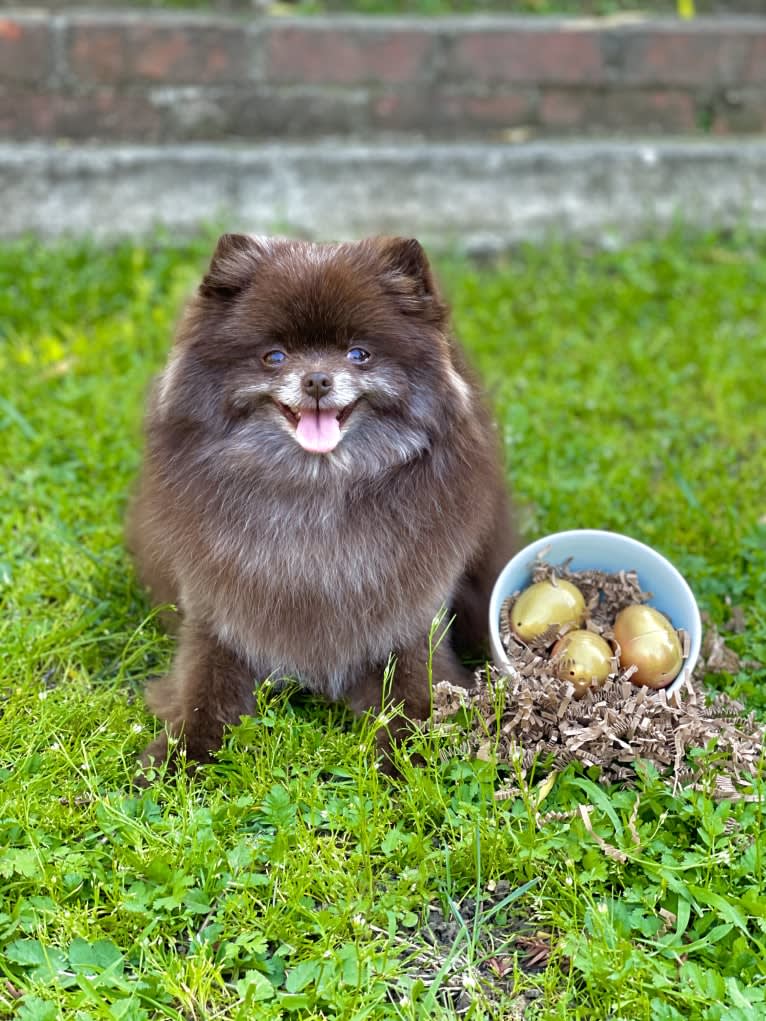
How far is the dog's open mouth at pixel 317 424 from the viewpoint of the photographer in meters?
2.31

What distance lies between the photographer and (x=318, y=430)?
2.32 m

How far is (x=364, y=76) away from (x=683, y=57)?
1527 mm

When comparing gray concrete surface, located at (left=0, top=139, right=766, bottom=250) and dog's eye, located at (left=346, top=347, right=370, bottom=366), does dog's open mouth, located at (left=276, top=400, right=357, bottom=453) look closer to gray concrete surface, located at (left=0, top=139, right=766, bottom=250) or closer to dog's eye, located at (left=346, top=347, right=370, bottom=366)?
dog's eye, located at (left=346, top=347, right=370, bottom=366)

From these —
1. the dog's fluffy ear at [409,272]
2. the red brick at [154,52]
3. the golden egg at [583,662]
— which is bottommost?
the golden egg at [583,662]

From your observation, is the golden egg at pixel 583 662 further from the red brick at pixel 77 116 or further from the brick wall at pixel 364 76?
the red brick at pixel 77 116

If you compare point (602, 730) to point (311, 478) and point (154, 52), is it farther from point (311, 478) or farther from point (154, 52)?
point (154, 52)

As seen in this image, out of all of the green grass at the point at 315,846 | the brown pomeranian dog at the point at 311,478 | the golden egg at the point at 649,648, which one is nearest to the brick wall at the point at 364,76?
the green grass at the point at 315,846

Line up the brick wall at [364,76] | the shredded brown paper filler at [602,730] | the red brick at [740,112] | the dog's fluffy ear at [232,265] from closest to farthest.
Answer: the dog's fluffy ear at [232,265] < the shredded brown paper filler at [602,730] < the brick wall at [364,76] < the red brick at [740,112]

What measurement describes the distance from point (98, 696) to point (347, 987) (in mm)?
1066

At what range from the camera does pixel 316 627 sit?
253 cm

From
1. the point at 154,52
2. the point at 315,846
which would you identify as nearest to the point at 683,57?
the point at 154,52

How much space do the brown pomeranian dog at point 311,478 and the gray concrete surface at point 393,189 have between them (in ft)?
8.31

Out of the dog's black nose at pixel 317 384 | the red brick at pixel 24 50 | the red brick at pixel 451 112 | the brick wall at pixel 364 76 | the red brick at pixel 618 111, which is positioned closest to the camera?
the dog's black nose at pixel 317 384

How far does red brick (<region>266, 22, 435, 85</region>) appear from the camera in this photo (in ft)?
15.8
